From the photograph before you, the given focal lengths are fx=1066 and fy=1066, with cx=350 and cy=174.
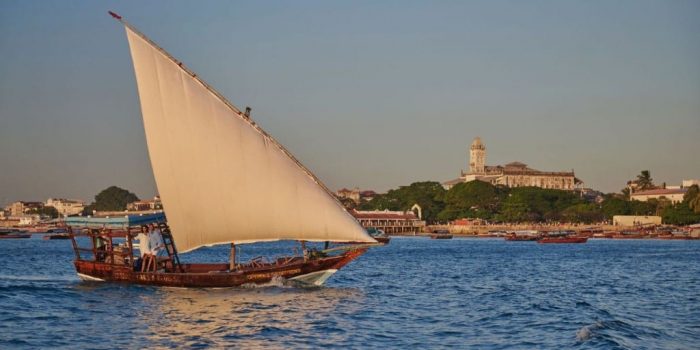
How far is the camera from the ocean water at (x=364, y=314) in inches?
1189

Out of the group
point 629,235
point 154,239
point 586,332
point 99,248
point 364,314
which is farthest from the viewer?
point 629,235

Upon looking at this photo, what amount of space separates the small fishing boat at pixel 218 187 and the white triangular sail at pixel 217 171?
0.04 m

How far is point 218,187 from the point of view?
42750mm

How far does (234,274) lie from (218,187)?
140 inches

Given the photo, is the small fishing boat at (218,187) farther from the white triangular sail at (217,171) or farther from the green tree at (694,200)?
the green tree at (694,200)

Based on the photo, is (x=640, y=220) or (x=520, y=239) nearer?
(x=520, y=239)

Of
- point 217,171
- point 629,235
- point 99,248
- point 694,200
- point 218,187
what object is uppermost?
point 694,200

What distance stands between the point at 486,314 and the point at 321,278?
9.02 m

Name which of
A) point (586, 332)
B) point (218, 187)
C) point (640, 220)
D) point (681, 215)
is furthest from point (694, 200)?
point (586, 332)

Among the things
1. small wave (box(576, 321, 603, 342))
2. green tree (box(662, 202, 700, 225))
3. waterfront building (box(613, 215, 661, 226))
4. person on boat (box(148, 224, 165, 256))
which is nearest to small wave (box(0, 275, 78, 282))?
person on boat (box(148, 224, 165, 256))

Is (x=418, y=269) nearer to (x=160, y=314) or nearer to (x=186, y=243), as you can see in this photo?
(x=186, y=243)

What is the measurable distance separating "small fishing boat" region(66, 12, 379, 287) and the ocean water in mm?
1137

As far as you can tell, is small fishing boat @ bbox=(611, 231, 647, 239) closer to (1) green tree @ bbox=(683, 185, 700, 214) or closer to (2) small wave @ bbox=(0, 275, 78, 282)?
(1) green tree @ bbox=(683, 185, 700, 214)

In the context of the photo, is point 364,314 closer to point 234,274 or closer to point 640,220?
point 234,274
